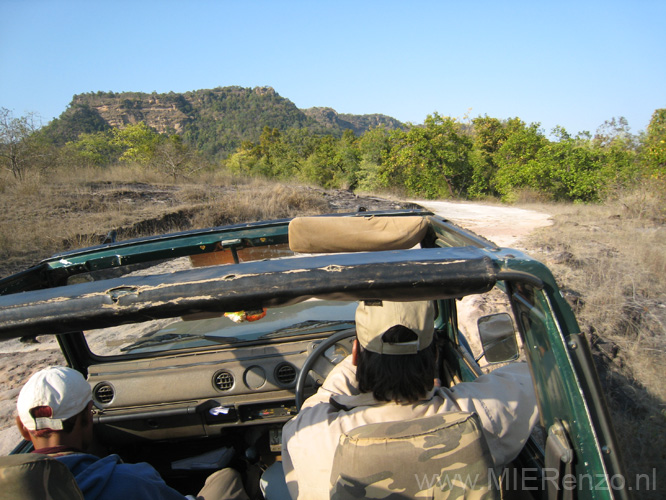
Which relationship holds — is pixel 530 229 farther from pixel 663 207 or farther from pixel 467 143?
pixel 467 143

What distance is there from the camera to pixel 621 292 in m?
6.19

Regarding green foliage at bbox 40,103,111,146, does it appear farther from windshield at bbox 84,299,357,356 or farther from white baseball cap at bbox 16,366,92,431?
white baseball cap at bbox 16,366,92,431

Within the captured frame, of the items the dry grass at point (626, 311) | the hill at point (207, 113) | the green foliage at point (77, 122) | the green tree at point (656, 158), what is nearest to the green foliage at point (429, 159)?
the green tree at point (656, 158)

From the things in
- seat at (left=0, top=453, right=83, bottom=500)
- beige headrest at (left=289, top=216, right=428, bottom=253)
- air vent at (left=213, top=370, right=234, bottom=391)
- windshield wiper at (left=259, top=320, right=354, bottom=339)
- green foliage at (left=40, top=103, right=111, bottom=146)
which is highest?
green foliage at (left=40, top=103, right=111, bottom=146)

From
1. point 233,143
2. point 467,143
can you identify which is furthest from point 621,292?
point 233,143

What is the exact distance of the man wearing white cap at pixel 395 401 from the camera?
122 centimetres

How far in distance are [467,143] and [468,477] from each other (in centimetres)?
3107

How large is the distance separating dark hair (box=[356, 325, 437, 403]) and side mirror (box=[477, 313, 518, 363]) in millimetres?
496

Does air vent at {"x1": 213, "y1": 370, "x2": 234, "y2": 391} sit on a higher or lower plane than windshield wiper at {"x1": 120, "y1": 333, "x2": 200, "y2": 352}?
lower

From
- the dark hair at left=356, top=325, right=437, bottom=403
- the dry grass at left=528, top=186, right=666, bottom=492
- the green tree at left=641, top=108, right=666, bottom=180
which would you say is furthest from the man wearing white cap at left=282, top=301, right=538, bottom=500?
the green tree at left=641, top=108, right=666, bottom=180

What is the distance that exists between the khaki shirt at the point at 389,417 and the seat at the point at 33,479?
0.60 metres

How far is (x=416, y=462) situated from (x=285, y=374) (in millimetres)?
1503

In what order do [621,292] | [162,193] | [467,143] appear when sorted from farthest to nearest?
[467,143] < [162,193] < [621,292]

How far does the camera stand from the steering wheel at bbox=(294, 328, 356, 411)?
203 centimetres
